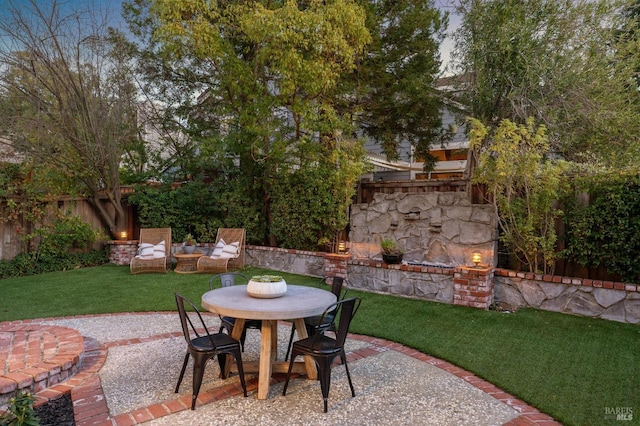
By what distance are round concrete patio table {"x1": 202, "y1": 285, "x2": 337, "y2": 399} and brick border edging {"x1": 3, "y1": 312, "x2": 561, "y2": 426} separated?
0.62 feet

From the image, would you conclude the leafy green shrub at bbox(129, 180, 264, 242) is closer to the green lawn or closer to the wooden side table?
the wooden side table

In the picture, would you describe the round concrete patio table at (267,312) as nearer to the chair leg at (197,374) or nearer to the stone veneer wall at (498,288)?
the chair leg at (197,374)

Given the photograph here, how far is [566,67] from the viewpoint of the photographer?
6.62 metres

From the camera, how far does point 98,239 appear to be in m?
9.33

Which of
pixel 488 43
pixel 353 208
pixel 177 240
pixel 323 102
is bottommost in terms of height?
pixel 177 240

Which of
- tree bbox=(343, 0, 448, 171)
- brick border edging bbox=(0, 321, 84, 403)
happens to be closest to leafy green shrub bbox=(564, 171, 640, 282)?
tree bbox=(343, 0, 448, 171)

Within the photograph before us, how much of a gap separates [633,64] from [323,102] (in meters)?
5.42

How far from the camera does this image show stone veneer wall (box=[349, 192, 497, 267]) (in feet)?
21.0

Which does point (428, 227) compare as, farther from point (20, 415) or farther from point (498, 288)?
point (20, 415)

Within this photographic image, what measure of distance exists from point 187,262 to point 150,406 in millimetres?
5866

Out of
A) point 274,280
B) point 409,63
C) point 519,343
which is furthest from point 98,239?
point 519,343

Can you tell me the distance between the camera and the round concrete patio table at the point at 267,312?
295 cm

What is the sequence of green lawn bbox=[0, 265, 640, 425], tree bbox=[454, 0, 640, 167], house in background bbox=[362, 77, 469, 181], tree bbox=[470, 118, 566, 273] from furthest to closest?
house in background bbox=[362, 77, 469, 181] → tree bbox=[454, 0, 640, 167] → tree bbox=[470, 118, 566, 273] → green lawn bbox=[0, 265, 640, 425]

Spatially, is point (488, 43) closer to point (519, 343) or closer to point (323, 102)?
point (323, 102)
